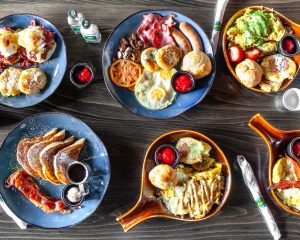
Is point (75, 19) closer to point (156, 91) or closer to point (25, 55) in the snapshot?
point (25, 55)

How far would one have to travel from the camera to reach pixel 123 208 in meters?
2.46

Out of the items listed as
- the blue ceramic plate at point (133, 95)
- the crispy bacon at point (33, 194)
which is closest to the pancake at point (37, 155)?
the crispy bacon at point (33, 194)

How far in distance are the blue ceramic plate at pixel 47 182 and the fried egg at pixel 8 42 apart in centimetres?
44

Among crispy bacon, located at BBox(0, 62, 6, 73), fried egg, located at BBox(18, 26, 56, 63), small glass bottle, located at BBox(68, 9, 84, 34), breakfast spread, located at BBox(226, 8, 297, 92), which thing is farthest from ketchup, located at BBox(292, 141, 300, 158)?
crispy bacon, located at BBox(0, 62, 6, 73)

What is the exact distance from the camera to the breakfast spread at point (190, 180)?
2.29 metres

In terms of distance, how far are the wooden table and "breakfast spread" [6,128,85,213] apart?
17 cm

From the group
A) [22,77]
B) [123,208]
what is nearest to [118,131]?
[123,208]

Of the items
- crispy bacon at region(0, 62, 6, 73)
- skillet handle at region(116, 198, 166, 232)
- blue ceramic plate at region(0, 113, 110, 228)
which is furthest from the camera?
crispy bacon at region(0, 62, 6, 73)

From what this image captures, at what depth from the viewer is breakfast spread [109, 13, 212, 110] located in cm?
242

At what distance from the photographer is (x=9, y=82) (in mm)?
2443

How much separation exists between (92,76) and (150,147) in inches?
22.2

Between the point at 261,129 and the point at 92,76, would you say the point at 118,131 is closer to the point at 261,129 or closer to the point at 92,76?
the point at 92,76

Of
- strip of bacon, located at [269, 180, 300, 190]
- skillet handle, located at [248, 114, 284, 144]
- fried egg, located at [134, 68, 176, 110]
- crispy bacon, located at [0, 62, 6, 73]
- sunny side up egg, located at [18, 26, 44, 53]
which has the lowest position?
strip of bacon, located at [269, 180, 300, 190]

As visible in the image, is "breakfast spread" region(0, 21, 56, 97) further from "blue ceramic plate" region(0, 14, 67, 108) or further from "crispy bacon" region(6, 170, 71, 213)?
"crispy bacon" region(6, 170, 71, 213)
